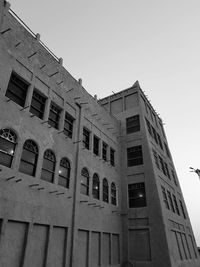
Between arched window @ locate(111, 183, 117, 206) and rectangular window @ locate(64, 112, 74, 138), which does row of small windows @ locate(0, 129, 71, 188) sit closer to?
rectangular window @ locate(64, 112, 74, 138)

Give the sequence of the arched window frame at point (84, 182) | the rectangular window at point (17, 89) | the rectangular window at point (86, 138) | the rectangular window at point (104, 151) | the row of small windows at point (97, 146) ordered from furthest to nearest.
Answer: the rectangular window at point (104, 151)
the row of small windows at point (97, 146)
the rectangular window at point (86, 138)
the arched window frame at point (84, 182)
the rectangular window at point (17, 89)

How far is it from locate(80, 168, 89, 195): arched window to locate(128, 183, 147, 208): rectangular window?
609 centimetres

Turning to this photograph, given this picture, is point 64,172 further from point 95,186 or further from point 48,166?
point 95,186

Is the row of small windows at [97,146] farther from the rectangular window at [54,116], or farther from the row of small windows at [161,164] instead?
the row of small windows at [161,164]

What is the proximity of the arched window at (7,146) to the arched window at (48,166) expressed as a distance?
219 cm

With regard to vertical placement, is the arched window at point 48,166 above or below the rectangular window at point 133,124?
below

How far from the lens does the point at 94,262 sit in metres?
13.5

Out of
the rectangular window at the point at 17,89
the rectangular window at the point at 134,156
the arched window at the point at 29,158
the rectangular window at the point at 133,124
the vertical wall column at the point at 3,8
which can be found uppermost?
the rectangular window at the point at 133,124

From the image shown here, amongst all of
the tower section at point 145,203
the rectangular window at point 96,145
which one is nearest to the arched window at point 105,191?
the rectangular window at point 96,145

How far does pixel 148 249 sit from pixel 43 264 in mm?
9741

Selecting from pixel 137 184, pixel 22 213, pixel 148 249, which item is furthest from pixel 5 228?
pixel 137 184

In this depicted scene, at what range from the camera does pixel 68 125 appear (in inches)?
603

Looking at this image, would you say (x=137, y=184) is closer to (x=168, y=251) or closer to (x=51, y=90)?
(x=168, y=251)

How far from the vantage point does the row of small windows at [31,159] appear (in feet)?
32.1
